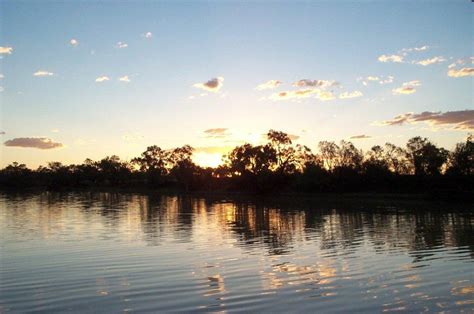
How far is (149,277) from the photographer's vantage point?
1506 cm

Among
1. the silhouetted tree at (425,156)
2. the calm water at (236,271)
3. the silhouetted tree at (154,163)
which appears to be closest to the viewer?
the calm water at (236,271)

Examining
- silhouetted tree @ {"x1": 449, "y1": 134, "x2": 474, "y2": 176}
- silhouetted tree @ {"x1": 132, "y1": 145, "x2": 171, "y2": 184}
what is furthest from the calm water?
silhouetted tree @ {"x1": 132, "y1": 145, "x2": 171, "y2": 184}

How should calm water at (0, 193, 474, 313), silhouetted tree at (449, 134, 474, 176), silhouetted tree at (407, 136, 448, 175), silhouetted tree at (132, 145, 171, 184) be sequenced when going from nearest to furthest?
calm water at (0, 193, 474, 313), silhouetted tree at (449, 134, 474, 176), silhouetted tree at (407, 136, 448, 175), silhouetted tree at (132, 145, 171, 184)

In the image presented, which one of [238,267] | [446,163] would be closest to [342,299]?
[238,267]

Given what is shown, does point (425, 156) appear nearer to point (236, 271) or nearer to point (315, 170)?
point (315, 170)

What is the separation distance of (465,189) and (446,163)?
19878 mm

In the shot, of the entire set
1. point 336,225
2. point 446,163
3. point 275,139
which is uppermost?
point 275,139

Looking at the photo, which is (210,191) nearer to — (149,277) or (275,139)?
(275,139)

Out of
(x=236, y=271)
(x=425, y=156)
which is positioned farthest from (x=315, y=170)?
(x=236, y=271)

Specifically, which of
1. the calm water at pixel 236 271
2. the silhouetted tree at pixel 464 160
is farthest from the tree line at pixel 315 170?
the calm water at pixel 236 271

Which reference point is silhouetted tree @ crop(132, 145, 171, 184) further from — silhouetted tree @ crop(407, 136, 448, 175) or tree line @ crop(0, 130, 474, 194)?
silhouetted tree @ crop(407, 136, 448, 175)

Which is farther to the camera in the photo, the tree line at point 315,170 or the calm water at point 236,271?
the tree line at point 315,170

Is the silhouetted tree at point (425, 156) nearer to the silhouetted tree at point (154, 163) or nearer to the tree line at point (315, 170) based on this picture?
the tree line at point (315, 170)

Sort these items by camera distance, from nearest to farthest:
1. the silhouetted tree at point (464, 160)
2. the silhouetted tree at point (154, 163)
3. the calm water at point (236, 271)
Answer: the calm water at point (236, 271), the silhouetted tree at point (464, 160), the silhouetted tree at point (154, 163)
